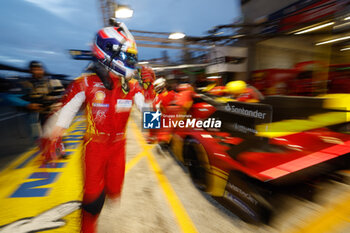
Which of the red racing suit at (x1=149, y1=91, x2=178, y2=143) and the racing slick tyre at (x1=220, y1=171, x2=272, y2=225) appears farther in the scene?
the red racing suit at (x1=149, y1=91, x2=178, y2=143)

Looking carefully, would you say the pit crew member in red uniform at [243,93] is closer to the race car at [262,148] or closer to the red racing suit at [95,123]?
the race car at [262,148]

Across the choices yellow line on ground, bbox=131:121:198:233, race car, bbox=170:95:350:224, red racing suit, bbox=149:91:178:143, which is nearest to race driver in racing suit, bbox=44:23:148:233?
yellow line on ground, bbox=131:121:198:233

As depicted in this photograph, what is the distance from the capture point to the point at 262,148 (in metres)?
2.06

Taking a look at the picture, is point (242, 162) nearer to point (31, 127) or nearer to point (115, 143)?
point (115, 143)

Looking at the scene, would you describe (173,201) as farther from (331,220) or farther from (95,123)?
(331,220)

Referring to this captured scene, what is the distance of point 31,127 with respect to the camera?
4617 millimetres

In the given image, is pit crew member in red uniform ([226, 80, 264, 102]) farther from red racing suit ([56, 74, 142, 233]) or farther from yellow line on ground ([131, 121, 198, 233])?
red racing suit ([56, 74, 142, 233])

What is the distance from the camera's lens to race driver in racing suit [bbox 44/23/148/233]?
58.8 inches

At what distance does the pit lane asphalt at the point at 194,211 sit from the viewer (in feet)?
6.98

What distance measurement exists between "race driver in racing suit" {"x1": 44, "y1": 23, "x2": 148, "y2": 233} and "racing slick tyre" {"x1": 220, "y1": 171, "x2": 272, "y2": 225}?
4.39 ft

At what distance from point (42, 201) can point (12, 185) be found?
876mm

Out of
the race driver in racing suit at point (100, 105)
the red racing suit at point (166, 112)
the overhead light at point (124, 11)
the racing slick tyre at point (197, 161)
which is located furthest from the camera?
Answer: the overhead light at point (124, 11)

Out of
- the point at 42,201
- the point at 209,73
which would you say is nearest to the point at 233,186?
the point at 42,201

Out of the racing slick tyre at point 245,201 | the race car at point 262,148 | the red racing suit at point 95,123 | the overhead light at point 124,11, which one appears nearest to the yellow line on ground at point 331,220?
the race car at point 262,148
